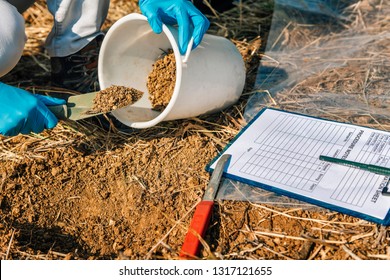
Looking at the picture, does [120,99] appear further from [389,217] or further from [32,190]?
[389,217]

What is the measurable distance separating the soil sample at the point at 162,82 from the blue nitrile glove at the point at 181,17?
13 centimetres

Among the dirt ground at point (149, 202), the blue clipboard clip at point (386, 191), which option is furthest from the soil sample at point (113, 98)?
the blue clipboard clip at point (386, 191)

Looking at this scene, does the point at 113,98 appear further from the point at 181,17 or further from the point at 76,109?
the point at 181,17

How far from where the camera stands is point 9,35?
4.82 ft

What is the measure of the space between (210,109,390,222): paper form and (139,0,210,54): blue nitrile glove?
287 millimetres

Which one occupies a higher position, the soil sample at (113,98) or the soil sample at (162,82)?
the soil sample at (113,98)

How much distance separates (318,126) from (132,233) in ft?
1.88

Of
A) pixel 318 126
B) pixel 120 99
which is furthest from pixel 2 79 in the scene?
pixel 318 126

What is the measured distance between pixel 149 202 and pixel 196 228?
0.62ft

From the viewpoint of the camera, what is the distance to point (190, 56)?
54.8 inches

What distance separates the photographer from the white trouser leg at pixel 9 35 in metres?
1.46

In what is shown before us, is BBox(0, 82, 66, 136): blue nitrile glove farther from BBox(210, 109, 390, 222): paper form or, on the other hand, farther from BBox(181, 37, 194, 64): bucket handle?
BBox(210, 109, 390, 222): paper form

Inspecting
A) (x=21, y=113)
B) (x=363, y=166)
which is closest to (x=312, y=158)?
(x=363, y=166)

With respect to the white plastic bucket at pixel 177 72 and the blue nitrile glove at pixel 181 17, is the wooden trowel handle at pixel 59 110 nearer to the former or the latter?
the white plastic bucket at pixel 177 72
